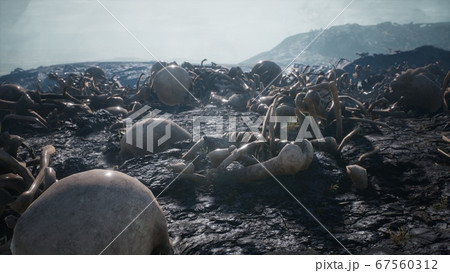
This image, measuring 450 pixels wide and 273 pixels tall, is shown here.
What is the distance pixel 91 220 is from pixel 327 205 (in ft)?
9.21

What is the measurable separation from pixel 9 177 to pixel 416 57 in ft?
92.6

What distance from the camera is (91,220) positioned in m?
1.98

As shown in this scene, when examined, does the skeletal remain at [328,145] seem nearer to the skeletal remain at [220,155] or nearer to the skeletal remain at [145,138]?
the skeletal remain at [220,155]

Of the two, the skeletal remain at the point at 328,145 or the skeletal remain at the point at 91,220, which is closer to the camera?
the skeletal remain at the point at 91,220

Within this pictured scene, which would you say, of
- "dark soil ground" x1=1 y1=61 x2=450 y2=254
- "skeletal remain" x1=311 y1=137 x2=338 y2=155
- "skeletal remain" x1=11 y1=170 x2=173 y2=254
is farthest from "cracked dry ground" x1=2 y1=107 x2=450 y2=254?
"skeletal remain" x1=11 y1=170 x2=173 y2=254

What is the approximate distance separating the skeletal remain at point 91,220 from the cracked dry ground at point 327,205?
0.80 meters

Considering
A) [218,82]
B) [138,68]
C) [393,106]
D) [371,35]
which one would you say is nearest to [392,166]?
[393,106]

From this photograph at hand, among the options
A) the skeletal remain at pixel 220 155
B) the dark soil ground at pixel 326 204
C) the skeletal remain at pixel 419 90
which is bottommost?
the dark soil ground at pixel 326 204

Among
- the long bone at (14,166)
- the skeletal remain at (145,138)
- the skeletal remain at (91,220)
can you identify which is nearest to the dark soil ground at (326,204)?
the skeletal remain at (145,138)

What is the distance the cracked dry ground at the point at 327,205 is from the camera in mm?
2770

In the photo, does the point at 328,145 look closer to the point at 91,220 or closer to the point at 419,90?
the point at 419,90

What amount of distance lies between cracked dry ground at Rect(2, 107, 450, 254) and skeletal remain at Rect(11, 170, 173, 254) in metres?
0.80

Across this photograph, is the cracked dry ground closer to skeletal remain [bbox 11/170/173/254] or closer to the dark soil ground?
the dark soil ground

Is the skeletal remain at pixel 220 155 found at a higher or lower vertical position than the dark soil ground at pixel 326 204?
higher
